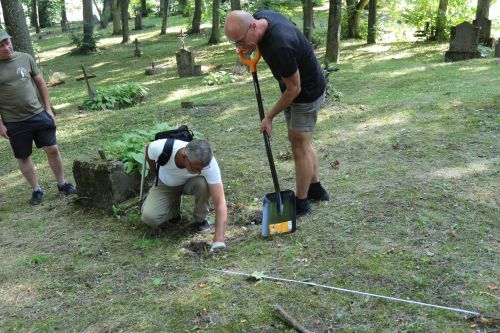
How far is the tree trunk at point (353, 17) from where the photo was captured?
17.7 m

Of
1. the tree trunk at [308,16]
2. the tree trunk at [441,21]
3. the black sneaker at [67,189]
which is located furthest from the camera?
the tree trunk at [441,21]

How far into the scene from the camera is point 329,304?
2.95 metres

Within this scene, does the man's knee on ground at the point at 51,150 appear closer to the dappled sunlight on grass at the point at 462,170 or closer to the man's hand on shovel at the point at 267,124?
the man's hand on shovel at the point at 267,124

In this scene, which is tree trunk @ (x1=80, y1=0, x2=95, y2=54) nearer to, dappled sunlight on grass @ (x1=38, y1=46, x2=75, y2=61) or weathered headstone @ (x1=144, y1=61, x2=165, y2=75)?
dappled sunlight on grass @ (x1=38, y1=46, x2=75, y2=61)

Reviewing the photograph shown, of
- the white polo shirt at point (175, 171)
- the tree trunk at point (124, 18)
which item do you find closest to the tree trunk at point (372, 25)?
the tree trunk at point (124, 18)

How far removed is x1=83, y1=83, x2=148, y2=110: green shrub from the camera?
9.84 meters

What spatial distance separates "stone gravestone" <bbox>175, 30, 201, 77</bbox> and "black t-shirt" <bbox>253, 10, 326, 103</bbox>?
380 inches

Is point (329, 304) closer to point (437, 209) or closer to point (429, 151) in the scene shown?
point (437, 209)

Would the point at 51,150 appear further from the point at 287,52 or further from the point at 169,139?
the point at 287,52

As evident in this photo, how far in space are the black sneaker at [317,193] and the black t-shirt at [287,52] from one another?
101cm

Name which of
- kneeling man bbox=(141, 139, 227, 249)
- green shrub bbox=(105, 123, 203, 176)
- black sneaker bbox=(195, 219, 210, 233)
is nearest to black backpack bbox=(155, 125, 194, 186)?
kneeling man bbox=(141, 139, 227, 249)

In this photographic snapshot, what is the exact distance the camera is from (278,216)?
3994 millimetres

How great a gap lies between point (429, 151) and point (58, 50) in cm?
2244

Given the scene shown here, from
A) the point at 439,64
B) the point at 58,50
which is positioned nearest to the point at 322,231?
the point at 439,64
